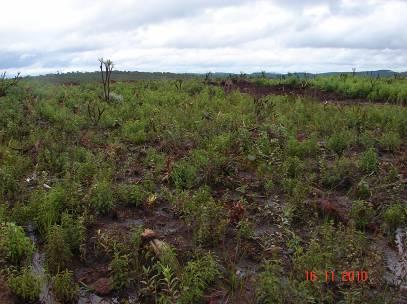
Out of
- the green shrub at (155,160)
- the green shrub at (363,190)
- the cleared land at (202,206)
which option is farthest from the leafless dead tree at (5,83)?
the green shrub at (363,190)

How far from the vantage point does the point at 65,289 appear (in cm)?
427

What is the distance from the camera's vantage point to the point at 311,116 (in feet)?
35.6

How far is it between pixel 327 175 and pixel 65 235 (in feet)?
13.2

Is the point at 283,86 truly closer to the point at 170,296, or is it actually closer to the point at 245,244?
the point at 245,244

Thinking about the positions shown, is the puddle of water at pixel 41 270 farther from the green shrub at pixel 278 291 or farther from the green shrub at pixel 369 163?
the green shrub at pixel 369 163

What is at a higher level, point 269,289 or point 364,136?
point 364,136

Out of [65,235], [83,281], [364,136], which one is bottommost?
[83,281]

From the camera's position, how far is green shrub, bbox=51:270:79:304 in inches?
169

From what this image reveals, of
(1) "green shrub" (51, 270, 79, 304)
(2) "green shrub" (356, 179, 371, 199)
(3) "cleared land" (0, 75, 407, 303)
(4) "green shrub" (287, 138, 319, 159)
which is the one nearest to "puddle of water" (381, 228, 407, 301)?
(3) "cleared land" (0, 75, 407, 303)

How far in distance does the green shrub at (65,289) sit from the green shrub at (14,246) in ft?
2.28

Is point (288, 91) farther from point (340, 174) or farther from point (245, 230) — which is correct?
point (245, 230)

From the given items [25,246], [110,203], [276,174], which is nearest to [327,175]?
[276,174]

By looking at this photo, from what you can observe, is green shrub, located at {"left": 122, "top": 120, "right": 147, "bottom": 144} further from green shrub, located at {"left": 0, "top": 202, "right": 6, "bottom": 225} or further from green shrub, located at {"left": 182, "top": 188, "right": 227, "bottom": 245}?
green shrub, located at {"left": 0, "top": 202, "right": 6, "bottom": 225}

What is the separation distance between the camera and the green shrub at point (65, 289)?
4285 millimetres
